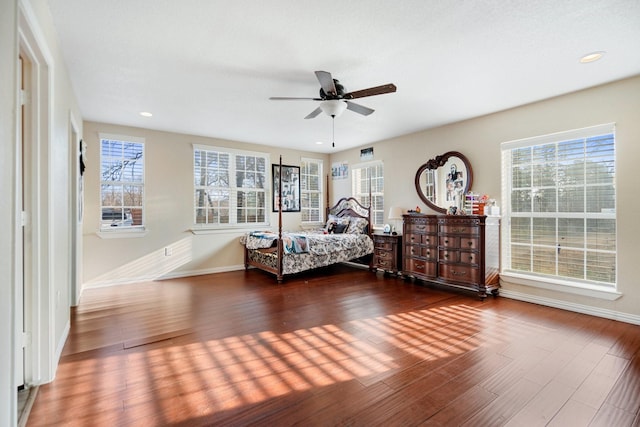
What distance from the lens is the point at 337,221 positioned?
253 inches

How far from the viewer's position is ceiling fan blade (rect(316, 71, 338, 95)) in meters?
2.63

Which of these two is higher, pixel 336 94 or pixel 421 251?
pixel 336 94

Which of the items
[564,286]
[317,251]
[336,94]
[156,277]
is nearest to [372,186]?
[317,251]

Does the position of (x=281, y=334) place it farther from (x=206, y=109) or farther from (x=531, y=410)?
(x=206, y=109)

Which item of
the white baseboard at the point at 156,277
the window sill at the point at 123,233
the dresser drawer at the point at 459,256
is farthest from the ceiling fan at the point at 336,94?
the white baseboard at the point at 156,277

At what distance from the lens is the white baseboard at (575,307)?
10.3ft

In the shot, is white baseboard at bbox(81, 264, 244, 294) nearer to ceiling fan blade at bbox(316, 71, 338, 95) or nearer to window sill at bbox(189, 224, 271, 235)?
window sill at bbox(189, 224, 271, 235)

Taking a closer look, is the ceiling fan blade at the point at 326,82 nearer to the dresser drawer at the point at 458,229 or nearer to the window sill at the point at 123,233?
the dresser drawer at the point at 458,229

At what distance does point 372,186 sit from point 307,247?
2.07m

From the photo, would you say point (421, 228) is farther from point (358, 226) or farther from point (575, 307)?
point (575, 307)

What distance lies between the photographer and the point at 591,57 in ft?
8.85

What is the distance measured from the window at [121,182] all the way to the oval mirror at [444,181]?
462 cm

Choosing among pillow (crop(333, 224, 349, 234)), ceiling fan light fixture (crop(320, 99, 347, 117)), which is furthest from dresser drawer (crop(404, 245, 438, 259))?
ceiling fan light fixture (crop(320, 99, 347, 117))

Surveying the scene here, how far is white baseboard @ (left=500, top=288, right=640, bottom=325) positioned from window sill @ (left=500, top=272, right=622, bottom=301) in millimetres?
135
